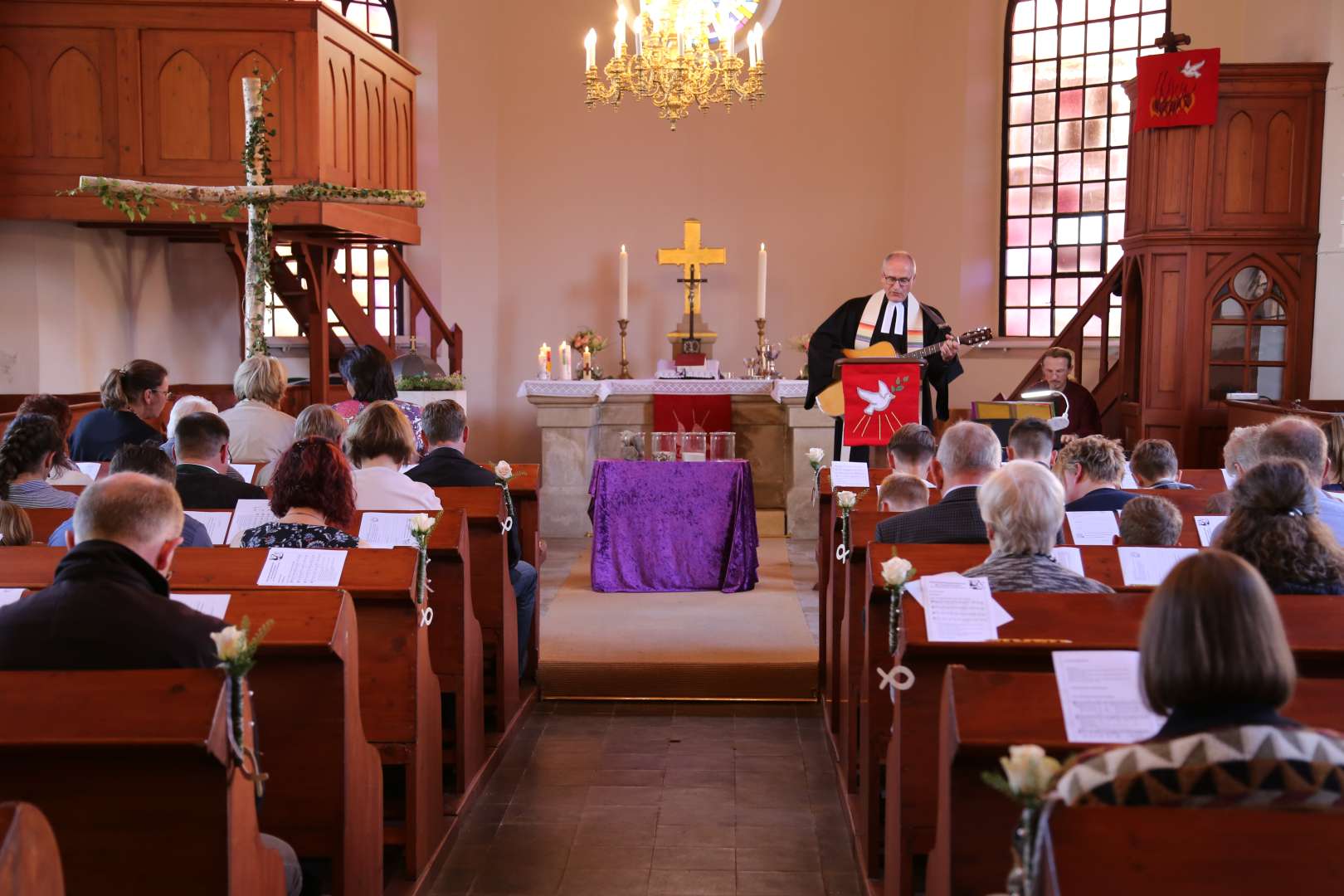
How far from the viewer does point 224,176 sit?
8180mm

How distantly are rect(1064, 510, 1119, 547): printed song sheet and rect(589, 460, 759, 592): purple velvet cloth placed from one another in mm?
2934

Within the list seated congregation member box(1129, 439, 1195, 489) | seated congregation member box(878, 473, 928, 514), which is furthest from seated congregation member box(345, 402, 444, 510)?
seated congregation member box(1129, 439, 1195, 489)

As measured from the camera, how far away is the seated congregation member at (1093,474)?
4.38 metres

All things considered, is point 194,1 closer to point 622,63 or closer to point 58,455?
point 622,63

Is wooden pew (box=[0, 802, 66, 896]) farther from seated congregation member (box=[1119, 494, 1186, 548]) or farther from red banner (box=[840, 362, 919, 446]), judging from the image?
red banner (box=[840, 362, 919, 446])

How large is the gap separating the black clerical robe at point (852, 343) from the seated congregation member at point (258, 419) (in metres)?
3.02

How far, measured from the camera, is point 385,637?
3.43m

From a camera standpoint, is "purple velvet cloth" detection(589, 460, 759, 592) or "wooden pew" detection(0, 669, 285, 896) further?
"purple velvet cloth" detection(589, 460, 759, 592)

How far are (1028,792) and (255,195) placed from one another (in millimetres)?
4901

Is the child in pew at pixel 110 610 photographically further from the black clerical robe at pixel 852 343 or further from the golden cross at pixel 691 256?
the golden cross at pixel 691 256

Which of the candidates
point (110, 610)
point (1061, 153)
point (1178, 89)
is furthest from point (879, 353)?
point (1061, 153)

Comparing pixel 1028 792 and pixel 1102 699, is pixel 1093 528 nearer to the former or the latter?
pixel 1102 699

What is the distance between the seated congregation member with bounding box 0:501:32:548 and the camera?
362 cm

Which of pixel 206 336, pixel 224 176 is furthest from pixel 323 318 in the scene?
pixel 206 336
